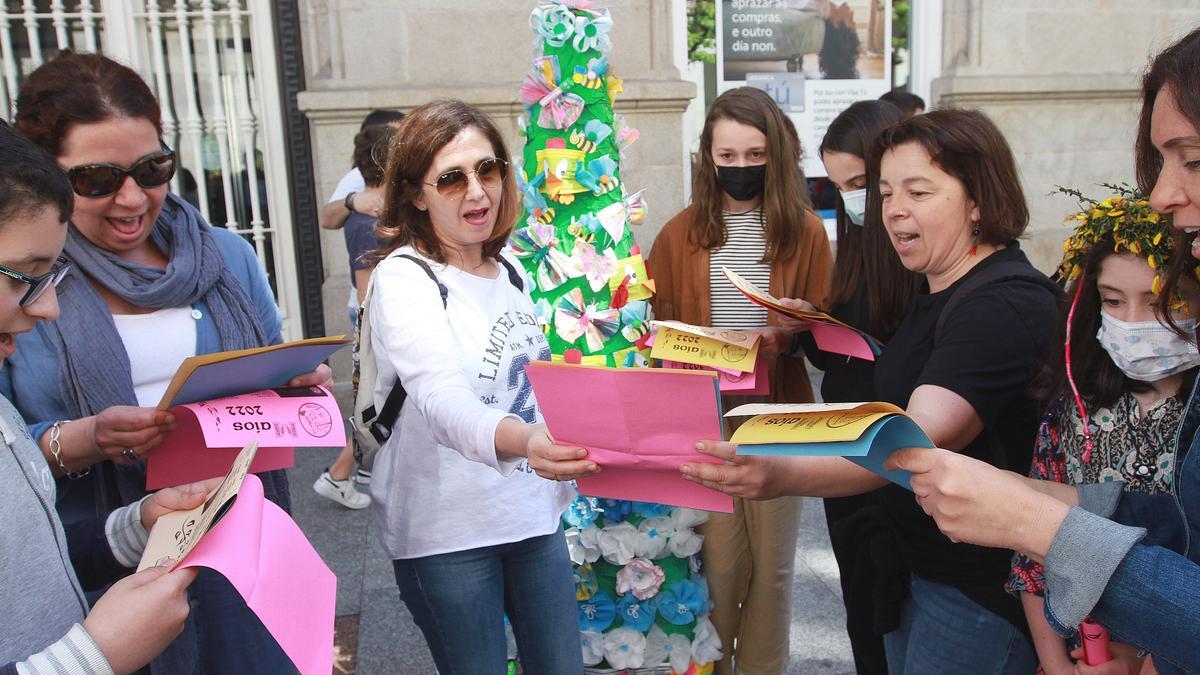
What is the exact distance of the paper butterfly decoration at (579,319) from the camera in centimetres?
272

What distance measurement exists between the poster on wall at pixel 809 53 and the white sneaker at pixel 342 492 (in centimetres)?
395

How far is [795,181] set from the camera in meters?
3.04

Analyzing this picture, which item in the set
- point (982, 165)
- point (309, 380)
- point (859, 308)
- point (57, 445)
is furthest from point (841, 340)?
point (57, 445)

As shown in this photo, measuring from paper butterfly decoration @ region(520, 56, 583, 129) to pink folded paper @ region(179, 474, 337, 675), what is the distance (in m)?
1.60

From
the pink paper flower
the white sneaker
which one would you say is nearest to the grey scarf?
the pink paper flower

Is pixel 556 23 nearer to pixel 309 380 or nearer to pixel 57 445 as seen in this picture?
pixel 309 380

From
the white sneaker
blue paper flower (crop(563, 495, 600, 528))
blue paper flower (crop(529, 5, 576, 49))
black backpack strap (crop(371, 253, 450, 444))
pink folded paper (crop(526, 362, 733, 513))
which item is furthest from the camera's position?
the white sneaker

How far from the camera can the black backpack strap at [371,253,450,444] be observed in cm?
207

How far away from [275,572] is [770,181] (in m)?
2.15

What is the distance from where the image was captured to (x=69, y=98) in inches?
73.9

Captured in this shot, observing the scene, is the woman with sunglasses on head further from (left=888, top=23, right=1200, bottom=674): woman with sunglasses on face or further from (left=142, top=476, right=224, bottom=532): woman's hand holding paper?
(left=888, top=23, right=1200, bottom=674): woman with sunglasses on face

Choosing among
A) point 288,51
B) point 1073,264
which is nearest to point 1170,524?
point 1073,264

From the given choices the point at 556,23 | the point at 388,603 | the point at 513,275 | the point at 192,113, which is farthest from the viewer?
the point at 192,113

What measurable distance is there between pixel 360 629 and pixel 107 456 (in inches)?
80.7
